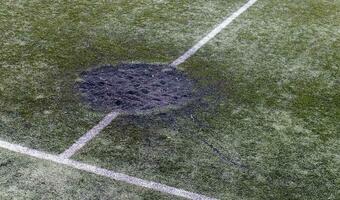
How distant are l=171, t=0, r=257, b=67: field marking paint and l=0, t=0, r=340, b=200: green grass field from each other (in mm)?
102

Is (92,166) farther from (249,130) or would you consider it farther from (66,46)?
(66,46)

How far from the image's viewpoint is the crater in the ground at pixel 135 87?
278 inches

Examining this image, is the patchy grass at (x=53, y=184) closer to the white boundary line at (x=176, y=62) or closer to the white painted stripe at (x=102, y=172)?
the white painted stripe at (x=102, y=172)

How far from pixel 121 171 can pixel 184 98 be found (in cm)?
169

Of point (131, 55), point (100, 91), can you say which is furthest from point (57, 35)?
point (100, 91)

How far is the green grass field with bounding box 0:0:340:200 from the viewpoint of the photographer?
5828 mm

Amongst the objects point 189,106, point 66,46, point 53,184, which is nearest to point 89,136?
point 53,184

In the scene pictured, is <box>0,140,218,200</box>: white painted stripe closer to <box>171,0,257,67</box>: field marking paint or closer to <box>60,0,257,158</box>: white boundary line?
<box>60,0,257,158</box>: white boundary line

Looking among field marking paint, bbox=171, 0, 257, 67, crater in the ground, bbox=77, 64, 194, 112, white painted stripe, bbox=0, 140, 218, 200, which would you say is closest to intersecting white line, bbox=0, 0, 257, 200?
white painted stripe, bbox=0, 140, 218, 200

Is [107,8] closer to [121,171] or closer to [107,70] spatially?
[107,70]

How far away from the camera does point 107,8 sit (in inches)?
387

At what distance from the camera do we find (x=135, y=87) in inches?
291

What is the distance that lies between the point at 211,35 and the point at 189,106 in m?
2.24

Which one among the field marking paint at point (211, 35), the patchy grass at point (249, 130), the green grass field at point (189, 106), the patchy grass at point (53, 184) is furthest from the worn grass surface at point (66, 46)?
the patchy grass at point (249, 130)
